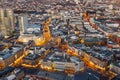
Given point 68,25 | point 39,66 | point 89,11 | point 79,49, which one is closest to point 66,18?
point 68,25

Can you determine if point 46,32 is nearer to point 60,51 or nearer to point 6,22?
point 6,22

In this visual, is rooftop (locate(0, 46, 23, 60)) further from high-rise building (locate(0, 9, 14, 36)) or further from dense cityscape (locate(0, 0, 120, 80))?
high-rise building (locate(0, 9, 14, 36))

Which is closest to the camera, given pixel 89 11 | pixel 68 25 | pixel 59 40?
pixel 59 40

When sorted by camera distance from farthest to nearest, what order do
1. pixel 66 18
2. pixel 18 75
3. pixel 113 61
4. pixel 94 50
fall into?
1. pixel 66 18
2. pixel 94 50
3. pixel 113 61
4. pixel 18 75

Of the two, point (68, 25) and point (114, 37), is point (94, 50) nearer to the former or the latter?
point (114, 37)

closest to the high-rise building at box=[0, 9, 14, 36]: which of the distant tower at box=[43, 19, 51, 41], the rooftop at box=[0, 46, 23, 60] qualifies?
the distant tower at box=[43, 19, 51, 41]

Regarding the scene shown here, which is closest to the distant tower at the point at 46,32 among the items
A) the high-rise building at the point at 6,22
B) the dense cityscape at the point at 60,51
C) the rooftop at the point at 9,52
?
the dense cityscape at the point at 60,51

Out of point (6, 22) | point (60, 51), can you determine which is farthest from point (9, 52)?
point (6, 22)

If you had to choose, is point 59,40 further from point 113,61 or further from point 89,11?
point 89,11

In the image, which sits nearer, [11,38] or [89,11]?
[11,38]
